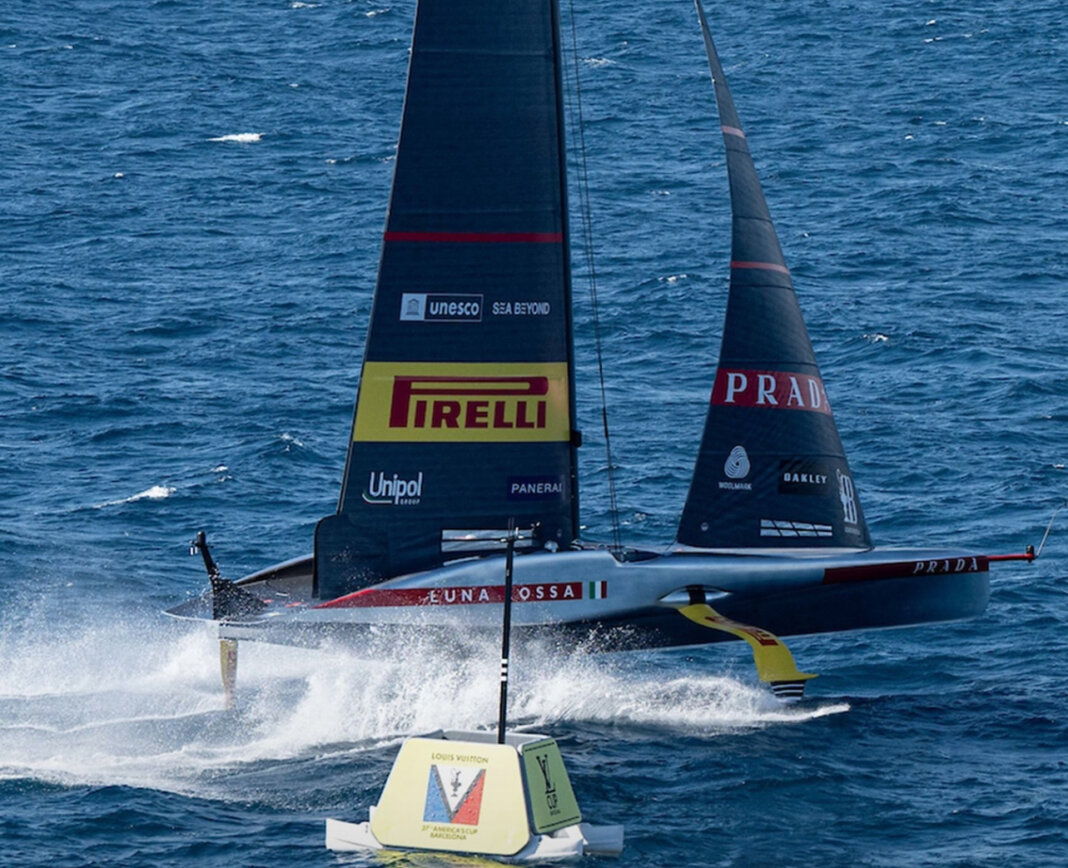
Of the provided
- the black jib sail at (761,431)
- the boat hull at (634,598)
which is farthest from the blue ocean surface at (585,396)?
the black jib sail at (761,431)

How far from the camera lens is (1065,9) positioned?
9244 centimetres

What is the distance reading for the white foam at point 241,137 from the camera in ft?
256

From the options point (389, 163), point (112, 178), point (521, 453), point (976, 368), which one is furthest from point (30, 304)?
point (521, 453)

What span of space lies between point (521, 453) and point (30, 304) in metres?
30.9

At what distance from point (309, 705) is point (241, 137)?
48738 millimetres

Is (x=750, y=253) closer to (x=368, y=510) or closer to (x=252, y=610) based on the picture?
(x=368, y=510)

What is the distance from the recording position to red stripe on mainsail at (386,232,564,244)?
106 ft

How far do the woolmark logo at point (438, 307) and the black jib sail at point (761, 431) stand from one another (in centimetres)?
429

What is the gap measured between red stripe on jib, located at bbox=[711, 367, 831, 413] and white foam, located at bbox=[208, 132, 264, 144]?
1878 inches

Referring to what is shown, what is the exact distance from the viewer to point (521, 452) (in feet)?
108

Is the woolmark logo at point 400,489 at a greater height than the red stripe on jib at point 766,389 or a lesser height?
lesser

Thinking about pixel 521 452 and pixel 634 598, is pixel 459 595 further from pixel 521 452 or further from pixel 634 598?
pixel 634 598

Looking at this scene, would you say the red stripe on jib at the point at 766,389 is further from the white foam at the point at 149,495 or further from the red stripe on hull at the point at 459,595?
the white foam at the point at 149,495

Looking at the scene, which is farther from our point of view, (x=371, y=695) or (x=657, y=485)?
(x=657, y=485)
